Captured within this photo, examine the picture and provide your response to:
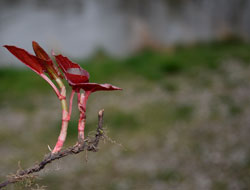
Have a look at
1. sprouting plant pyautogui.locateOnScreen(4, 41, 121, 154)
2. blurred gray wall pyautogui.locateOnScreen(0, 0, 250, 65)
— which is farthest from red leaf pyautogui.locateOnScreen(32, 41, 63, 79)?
blurred gray wall pyautogui.locateOnScreen(0, 0, 250, 65)

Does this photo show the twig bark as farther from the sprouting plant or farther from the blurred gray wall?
the blurred gray wall

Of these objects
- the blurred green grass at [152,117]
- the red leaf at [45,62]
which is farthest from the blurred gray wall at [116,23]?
the red leaf at [45,62]

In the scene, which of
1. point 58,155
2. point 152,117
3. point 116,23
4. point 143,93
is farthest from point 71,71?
point 116,23

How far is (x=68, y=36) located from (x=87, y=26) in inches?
9.0

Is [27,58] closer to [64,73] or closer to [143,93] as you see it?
[64,73]

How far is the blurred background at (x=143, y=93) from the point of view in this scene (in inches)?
84.7

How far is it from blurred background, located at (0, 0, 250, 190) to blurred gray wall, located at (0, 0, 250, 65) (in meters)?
0.01

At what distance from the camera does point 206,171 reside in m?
2.09

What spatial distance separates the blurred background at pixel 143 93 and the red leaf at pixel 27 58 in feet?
3.14

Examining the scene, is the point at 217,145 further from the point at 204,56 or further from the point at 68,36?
the point at 68,36

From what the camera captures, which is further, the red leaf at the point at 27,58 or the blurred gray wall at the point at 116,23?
the blurred gray wall at the point at 116,23

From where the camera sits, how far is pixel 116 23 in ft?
12.8

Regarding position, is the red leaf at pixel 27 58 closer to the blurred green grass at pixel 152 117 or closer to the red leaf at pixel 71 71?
the red leaf at pixel 71 71

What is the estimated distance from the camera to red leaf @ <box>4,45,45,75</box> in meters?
0.50
